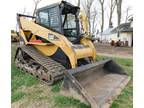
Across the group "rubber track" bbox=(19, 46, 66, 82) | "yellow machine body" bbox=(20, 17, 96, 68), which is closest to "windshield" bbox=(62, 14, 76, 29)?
"yellow machine body" bbox=(20, 17, 96, 68)

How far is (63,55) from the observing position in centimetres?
580

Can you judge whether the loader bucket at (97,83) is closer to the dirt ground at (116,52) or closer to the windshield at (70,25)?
the windshield at (70,25)

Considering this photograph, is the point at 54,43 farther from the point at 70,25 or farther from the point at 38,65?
the point at 70,25

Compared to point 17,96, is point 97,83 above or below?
above

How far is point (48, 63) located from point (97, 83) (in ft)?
4.42

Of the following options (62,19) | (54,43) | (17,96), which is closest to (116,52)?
(62,19)

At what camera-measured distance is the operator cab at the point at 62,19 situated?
6.23 m

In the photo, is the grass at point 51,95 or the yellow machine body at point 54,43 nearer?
the grass at point 51,95

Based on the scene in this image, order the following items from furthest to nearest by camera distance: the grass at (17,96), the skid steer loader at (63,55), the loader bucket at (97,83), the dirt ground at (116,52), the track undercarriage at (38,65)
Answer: the dirt ground at (116,52)
the track undercarriage at (38,65)
the skid steer loader at (63,55)
the grass at (17,96)
the loader bucket at (97,83)

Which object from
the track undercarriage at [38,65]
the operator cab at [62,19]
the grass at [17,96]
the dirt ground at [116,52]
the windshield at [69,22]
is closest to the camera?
the grass at [17,96]

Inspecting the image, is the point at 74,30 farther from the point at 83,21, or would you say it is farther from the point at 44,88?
the point at 44,88

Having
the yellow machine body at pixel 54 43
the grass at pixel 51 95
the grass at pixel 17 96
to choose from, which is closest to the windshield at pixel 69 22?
the yellow machine body at pixel 54 43

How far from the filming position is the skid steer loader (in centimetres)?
481

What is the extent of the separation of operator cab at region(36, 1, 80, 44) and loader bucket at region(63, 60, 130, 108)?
4.43 ft
